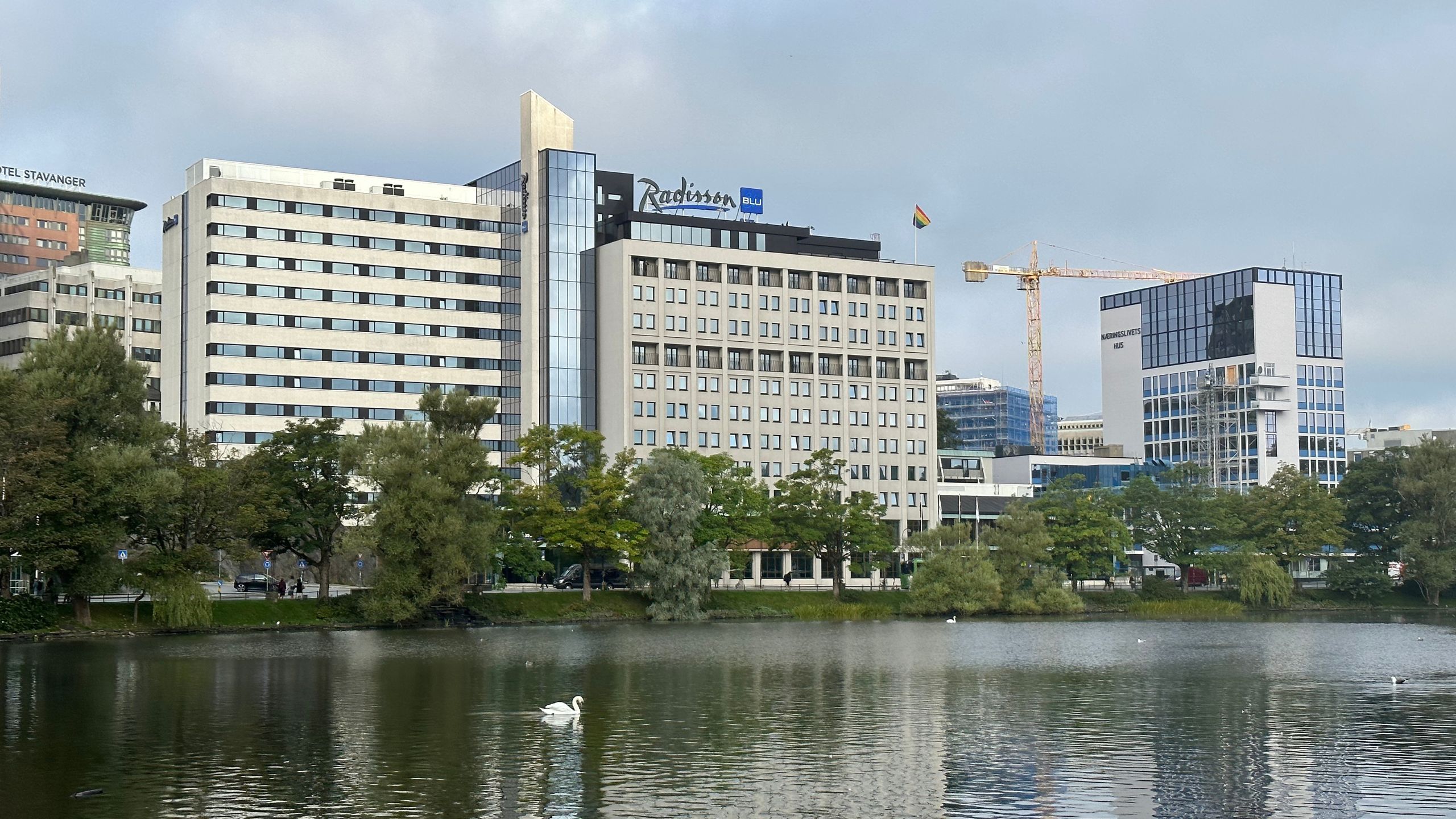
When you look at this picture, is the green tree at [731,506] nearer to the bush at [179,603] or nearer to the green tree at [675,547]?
the green tree at [675,547]

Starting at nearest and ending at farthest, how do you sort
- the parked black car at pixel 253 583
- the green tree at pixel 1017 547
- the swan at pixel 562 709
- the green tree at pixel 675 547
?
the swan at pixel 562 709
the green tree at pixel 675 547
the parked black car at pixel 253 583
the green tree at pixel 1017 547

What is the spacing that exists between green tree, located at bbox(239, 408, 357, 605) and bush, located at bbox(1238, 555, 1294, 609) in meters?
96.3

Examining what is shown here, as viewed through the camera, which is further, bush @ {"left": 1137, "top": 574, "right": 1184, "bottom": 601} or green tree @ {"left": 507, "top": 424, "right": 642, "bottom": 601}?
bush @ {"left": 1137, "top": 574, "right": 1184, "bottom": 601}

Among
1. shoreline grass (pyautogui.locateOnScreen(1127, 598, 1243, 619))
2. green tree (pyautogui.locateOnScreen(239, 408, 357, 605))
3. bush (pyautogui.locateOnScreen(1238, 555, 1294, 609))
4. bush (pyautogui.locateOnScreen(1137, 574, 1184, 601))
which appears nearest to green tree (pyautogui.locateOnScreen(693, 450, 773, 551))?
green tree (pyautogui.locateOnScreen(239, 408, 357, 605))

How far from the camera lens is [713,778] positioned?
43.7 metres

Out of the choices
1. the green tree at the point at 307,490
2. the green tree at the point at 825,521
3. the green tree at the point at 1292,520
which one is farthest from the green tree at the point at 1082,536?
the green tree at the point at 307,490

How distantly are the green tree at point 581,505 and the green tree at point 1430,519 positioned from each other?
89470mm

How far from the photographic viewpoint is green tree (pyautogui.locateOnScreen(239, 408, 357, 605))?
420ft

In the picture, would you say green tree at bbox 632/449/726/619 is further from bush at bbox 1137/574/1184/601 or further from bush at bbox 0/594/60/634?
bush at bbox 0/594/60/634

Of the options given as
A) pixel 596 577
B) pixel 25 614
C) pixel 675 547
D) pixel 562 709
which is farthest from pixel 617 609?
pixel 562 709

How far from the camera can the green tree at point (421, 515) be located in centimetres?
12294

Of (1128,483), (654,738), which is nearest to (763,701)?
(654,738)

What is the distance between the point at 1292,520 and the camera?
179250 mm

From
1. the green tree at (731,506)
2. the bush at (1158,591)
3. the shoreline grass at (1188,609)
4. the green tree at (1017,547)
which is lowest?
the shoreline grass at (1188,609)
